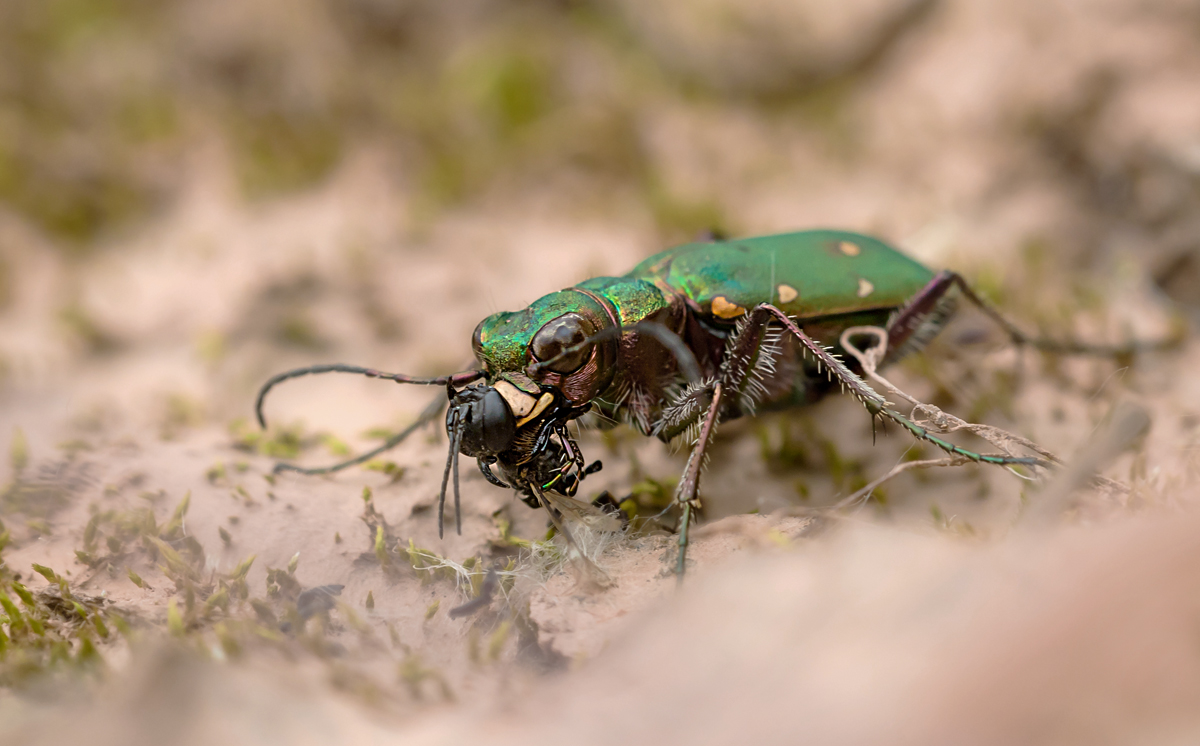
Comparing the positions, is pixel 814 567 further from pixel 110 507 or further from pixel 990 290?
pixel 990 290

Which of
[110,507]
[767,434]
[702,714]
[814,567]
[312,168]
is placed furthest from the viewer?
[312,168]

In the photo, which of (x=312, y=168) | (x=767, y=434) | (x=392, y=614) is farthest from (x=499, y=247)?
(x=392, y=614)

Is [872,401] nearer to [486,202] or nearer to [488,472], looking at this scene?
[488,472]

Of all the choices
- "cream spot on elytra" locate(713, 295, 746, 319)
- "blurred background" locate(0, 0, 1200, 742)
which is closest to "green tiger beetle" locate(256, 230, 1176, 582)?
"cream spot on elytra" locate(713, 295, 746, 319)

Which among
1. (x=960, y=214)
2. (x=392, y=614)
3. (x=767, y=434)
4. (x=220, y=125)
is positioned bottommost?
(x=392, y=614)

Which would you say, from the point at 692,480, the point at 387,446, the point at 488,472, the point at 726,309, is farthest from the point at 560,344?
the point at 387,446

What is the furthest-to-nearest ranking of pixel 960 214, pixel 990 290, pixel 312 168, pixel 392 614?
pixel 312 168
pixel 960 214
pixel 990 290
pixel 392 614
